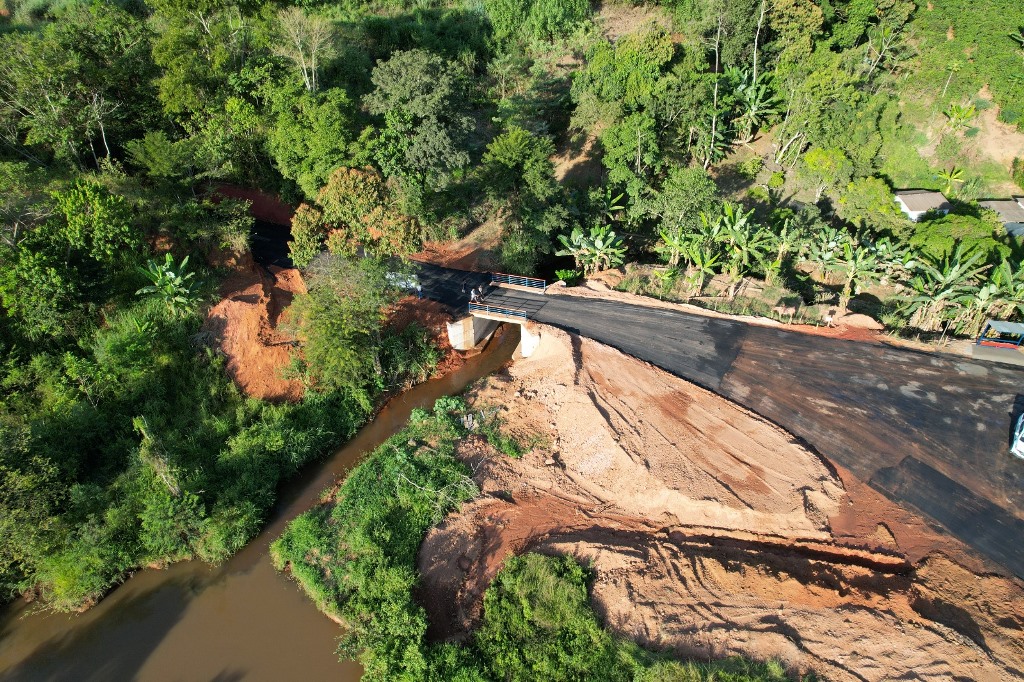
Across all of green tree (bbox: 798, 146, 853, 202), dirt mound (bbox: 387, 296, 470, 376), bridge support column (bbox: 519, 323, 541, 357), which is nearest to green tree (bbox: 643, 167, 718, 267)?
green tree (bbox: 798, 146, 853, 202)

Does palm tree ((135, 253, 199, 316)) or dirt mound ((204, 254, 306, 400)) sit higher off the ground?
palm tree ((135, 253, 199, 316))

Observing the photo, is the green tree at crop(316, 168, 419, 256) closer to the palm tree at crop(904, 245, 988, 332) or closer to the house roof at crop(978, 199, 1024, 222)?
the palm tree at crop(904, 245, 988, 332)

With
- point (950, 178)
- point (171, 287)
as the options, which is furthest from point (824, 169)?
point (171, 287)

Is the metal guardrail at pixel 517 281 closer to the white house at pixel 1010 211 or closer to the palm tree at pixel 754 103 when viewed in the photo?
the palm tree at pixel 754 103

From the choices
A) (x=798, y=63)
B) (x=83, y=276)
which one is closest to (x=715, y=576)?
(x=83, y=276)

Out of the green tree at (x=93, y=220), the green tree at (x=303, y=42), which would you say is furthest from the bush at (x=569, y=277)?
the green tree at (x=93, y=220)

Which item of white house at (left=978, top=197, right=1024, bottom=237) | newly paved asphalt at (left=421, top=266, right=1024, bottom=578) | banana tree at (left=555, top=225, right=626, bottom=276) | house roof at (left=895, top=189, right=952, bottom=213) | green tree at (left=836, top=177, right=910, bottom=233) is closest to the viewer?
newly paved asphalt at (left=421, top=266, right=1024, bottom=578)
